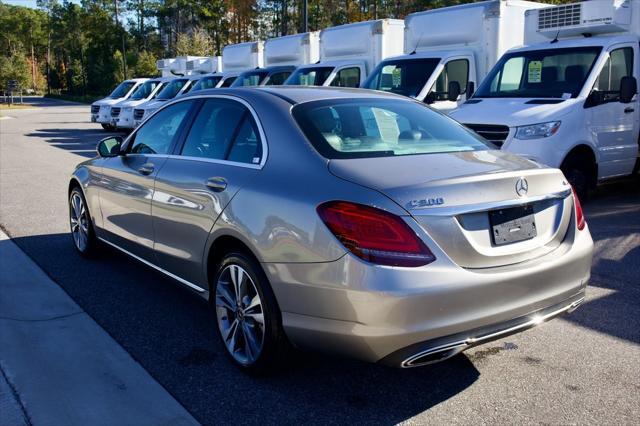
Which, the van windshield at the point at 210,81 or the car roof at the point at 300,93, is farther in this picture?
the van windshield at the point at 210,81

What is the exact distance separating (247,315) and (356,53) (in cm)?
1129

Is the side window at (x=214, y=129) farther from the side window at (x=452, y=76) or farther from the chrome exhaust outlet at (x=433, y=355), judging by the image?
the side window at (x=452, y=76)

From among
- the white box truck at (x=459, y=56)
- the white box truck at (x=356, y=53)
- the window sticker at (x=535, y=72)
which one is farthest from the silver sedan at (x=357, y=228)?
the white box truck at (x=356, y=53)

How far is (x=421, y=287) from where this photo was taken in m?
2.97

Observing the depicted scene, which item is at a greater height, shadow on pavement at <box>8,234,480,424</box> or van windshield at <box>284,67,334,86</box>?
van windshield at <box>284,67,334,86</box>

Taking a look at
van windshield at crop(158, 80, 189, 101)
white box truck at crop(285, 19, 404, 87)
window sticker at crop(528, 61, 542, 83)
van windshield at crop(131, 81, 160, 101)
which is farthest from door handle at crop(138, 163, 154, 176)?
van windshield at crop(131, 81, 160, 101)

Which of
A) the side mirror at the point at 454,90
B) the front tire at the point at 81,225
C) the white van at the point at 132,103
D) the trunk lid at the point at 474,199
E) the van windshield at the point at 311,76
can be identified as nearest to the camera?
the trunk lid at the point at 474,199

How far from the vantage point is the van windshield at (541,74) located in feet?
27.5

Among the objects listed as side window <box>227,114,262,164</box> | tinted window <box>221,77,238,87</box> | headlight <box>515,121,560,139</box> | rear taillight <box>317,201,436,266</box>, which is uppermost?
tinted window <box>221,77,238,87</box>

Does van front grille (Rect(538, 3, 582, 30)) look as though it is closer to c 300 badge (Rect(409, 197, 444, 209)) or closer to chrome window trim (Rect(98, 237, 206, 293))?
chrome window trim (Rect(98, 237, 206, 293))

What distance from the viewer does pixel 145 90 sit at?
23.6 meters

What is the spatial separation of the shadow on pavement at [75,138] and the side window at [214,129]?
1168 centimetres

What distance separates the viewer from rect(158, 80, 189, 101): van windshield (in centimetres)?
2078

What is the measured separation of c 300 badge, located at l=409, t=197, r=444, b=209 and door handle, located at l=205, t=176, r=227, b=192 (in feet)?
4.28
